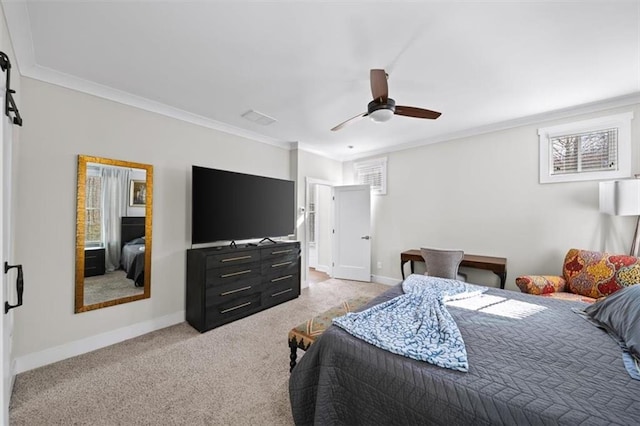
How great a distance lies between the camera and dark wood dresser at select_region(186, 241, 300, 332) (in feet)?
9.86

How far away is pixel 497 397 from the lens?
1.00m

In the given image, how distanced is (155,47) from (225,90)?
75cm

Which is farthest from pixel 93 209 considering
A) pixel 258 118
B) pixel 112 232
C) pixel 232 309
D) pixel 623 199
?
pixel 623 199

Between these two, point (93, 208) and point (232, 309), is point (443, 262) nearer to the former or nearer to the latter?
point (232, 309)

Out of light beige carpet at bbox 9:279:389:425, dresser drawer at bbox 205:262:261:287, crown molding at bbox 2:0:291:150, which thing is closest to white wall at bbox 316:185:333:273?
crown molding at bbox 2:0:291:150

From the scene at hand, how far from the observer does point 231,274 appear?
323 centimetres

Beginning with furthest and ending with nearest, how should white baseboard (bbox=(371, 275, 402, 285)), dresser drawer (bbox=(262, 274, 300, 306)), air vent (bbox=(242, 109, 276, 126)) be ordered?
white baseboard (bbox=(371, 275, 402, 285)) → dresser drawer (bbox=(262, 274, 300, 306)) → air vent (bbox=(242, 109, 276, 126))

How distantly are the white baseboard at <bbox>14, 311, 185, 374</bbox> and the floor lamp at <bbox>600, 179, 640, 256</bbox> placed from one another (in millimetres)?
5118

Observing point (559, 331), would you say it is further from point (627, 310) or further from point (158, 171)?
point (158, 171)

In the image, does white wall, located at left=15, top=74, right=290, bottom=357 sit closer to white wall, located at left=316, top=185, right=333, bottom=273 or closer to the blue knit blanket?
the blue knit blanket

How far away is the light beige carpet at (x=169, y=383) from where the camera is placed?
1.74 metres

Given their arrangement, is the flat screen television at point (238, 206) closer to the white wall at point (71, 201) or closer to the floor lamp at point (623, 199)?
the white wall at point (71, 201)

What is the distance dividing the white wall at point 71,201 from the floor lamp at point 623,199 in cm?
489

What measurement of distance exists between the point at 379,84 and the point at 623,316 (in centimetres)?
221
